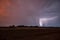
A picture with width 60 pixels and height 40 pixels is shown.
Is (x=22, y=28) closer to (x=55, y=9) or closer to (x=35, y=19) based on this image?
(x=35, y=19)

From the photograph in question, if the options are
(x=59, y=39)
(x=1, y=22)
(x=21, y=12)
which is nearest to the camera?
(x=59, y=39)

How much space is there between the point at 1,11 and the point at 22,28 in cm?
36

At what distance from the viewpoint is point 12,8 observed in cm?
100

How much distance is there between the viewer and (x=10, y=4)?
103 cm

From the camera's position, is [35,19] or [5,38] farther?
[35,19]

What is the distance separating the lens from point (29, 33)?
73 centimetres

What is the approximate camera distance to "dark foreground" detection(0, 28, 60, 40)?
72 centimetres

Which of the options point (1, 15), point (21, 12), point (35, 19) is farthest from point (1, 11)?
point (35, 19)

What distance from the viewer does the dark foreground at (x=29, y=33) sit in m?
0.72

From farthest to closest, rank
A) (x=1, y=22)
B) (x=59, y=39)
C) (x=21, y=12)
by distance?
(x=21, y=12), (x=1, y=22), (x=59, y=39)

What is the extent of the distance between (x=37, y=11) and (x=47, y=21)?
0.14 m

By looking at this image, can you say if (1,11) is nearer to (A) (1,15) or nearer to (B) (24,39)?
(A) (1,15)

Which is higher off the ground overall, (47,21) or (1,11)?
(1,11)

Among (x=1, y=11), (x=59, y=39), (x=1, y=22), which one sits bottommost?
(x=59, y=39)
